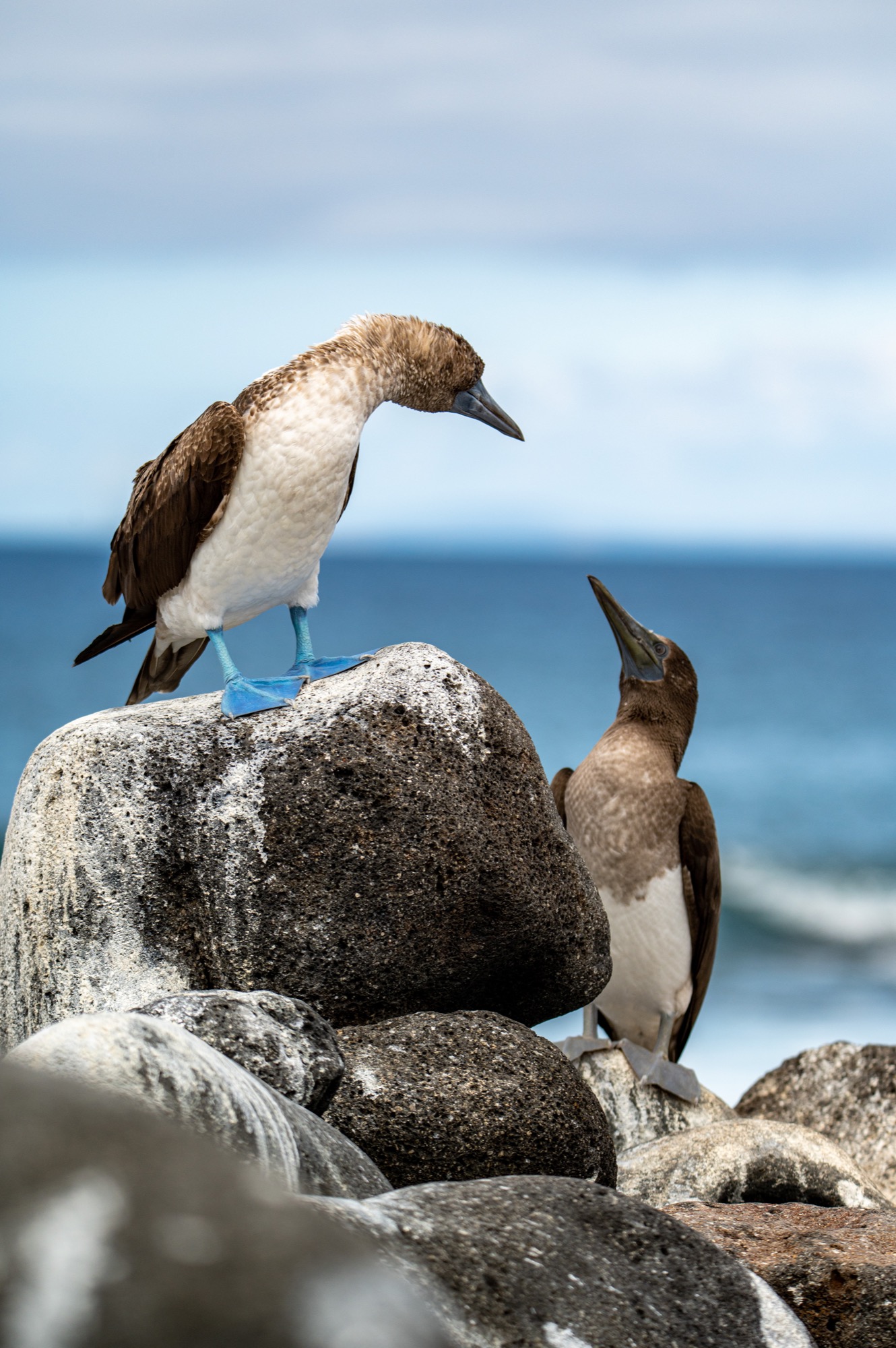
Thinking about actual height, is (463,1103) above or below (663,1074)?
above

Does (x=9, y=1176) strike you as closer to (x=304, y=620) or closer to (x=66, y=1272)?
(x=66, y=1272)

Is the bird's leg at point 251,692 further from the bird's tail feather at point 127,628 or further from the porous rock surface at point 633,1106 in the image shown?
the porous rock surface at point 633,1106

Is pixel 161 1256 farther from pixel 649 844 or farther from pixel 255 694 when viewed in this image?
pixel 649 844

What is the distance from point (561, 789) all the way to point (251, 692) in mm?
2743

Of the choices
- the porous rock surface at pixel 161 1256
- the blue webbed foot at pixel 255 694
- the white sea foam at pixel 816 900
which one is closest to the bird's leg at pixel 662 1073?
the blue webbed foot at pixel 255 694

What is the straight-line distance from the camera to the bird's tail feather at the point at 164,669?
6426 mm

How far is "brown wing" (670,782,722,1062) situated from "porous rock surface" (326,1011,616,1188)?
2.52 metres

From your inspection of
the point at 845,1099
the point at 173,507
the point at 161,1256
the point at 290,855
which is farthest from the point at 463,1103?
the point at 845,1099

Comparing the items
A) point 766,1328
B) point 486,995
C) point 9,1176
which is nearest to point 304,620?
point 486,995

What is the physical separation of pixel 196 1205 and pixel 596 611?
64876 millimetres

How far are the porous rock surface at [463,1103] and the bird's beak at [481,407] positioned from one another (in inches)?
98.7

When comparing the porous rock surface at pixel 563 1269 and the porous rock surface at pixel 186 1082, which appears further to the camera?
the porous rock surface at pixel 186 1082

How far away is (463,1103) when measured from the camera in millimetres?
4582

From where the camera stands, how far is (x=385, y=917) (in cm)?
510
